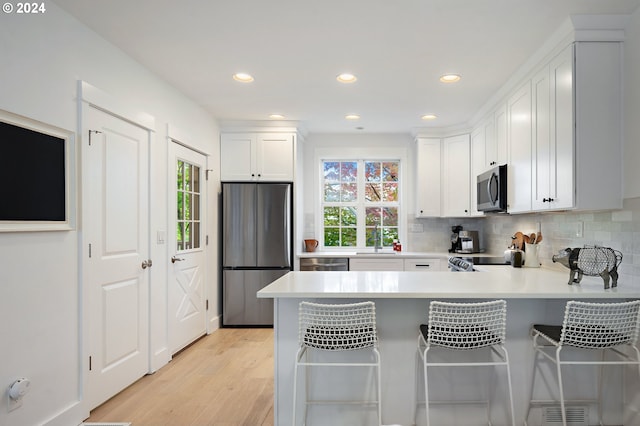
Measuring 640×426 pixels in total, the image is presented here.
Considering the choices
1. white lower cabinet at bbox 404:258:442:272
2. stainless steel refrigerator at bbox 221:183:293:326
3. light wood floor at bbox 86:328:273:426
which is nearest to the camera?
light wood floor at bbox 86:328:273:426

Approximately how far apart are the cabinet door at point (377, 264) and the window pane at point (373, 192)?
1150 mm

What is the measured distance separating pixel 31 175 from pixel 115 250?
0.86 m

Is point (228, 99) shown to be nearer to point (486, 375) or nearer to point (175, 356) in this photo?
point (175, 356)

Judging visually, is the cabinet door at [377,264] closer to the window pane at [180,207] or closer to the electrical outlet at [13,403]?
the window pane at [180,207]

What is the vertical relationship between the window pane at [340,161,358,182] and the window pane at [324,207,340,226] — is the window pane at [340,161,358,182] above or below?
above

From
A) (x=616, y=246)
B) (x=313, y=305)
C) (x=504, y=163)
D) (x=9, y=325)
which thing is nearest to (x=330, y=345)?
(x=313, y=305)

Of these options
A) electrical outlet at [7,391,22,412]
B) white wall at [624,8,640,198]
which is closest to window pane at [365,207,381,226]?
white wall at [624,8,640,198]

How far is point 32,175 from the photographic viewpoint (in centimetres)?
207

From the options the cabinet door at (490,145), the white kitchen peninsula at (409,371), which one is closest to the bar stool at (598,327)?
the white kitchen peninsula at (409,371)

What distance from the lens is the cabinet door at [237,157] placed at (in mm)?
4812

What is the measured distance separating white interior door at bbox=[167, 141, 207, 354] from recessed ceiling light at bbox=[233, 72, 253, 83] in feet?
2.87

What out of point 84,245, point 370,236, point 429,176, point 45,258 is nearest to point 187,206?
point 84,245

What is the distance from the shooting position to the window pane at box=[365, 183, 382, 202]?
5.69m

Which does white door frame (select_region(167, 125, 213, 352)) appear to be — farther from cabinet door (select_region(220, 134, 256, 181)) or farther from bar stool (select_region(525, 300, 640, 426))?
bar stool (select_region(525, 300, 640, 426))
